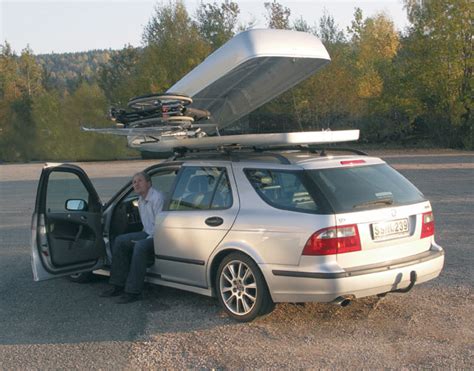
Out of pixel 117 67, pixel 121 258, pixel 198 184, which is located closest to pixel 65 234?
pixel 121 258

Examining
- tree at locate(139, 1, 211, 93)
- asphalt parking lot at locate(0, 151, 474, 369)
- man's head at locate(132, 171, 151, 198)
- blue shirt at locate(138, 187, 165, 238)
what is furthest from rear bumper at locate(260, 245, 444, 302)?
tree at locate(139, 1, 211, 93)

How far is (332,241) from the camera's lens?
482 cm

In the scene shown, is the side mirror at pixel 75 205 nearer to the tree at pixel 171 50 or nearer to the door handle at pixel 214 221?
the door handle at pixel 214 221

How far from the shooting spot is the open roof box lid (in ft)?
19.0

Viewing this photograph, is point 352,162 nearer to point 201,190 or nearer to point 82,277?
point 201,190

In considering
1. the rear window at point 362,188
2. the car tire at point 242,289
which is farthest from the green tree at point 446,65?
the car tire at point 242,289

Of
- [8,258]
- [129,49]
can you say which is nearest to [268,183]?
[8,258]

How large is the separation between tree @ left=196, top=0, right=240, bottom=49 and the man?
140 feet

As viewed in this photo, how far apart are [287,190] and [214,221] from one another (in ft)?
2.73

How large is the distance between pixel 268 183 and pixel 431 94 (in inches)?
1391

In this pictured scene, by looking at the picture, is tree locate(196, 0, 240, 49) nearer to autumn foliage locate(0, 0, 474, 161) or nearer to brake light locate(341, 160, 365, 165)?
autumn foliage locate(0, 0, 474, 161)

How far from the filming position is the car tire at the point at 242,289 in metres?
5.24

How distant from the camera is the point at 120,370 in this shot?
4.49 metres

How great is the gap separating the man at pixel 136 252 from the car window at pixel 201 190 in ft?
1.43
